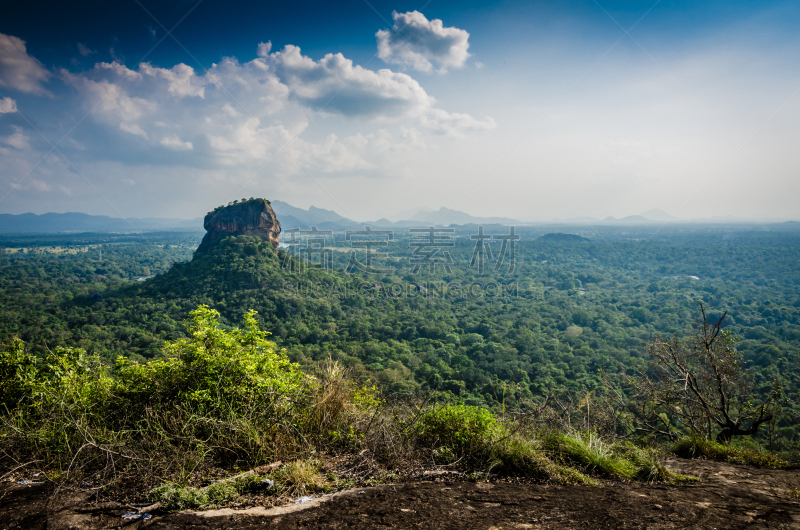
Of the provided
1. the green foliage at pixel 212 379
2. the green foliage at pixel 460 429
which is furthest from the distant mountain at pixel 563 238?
the green foliage at pixel 212 379

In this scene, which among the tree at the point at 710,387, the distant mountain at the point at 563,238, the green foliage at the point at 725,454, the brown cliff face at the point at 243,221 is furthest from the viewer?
the distant mountain at the point at 563,238

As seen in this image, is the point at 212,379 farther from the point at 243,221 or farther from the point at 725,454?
the point at 243,221

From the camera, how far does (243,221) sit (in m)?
41.1

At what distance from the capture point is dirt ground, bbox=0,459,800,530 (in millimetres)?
2188

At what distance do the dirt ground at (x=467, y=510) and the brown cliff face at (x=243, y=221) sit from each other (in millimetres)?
41693

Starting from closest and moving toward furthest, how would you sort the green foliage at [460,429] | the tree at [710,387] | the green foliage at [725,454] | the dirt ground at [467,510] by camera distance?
the dirt ground at [467,510]
the green foliage at [460,429]
the green foliage at [725,454]
the tree at [710,387]

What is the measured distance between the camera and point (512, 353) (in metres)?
29.6

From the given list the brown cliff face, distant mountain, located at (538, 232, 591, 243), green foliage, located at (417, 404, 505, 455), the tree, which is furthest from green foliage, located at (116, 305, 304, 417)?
distant mountain, located at (538, 232, 591, 243)

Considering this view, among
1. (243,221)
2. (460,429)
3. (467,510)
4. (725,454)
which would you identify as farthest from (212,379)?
(243,221)

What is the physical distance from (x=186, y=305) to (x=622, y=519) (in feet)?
119

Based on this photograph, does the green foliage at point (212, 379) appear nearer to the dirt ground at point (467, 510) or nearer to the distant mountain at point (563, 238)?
the dirt ground at point (467, 510)

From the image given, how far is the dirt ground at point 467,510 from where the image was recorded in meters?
2.19

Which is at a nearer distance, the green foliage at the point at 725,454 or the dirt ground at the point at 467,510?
the dirt ground at the point at 467,510

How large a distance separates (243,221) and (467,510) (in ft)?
145
